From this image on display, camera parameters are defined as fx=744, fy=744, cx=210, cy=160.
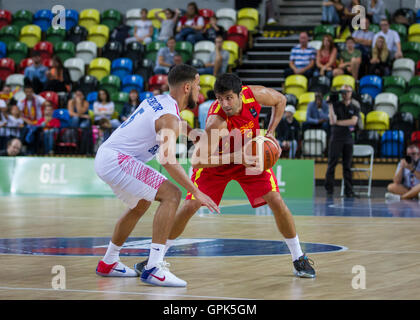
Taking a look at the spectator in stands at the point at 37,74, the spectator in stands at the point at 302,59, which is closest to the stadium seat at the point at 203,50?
the spectator in stands at the point at 302,59

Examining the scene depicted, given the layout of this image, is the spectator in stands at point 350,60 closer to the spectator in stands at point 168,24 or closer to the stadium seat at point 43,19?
the spectator in stands at point 168,24

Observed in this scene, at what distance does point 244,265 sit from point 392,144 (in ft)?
34.7

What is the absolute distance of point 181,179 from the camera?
4844 millimetres

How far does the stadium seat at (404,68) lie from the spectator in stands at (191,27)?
5.26 meters

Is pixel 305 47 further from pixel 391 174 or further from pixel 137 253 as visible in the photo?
pixel 137 253

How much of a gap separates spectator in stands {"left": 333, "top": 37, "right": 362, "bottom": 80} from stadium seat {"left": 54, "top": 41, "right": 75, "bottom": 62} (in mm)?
7708

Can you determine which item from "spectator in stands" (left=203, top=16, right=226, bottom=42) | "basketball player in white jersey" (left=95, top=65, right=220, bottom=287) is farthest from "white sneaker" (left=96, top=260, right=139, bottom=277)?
"spectator in stands" (left=203, top=16, right=226, bottom=42)

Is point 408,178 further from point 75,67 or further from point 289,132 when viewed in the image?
point 75,67

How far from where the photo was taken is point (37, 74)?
63.3 ft

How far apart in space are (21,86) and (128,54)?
305 cm

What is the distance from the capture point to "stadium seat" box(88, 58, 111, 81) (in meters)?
20.0

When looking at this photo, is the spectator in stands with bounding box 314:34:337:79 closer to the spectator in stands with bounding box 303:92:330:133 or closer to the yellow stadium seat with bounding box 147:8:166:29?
the spectator in stands with bounding box 303:92:330:133

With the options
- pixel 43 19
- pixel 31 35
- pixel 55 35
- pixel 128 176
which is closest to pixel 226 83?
pixel 128 176
